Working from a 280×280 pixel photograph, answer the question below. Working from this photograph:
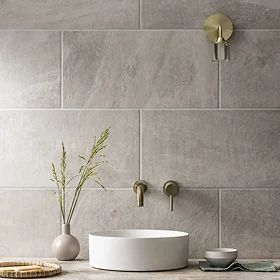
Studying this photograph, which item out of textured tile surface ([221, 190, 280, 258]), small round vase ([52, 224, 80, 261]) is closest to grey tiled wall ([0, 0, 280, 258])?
textured tile surface ([221, 190, 280, 258])

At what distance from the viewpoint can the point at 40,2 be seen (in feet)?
8.59

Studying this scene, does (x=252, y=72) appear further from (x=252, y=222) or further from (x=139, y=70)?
(x=252, y=222)

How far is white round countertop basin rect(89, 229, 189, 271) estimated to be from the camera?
7.18 feet

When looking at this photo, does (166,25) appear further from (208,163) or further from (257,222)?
(257,222)

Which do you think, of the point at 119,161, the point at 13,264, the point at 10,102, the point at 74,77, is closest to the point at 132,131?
the point at 119,161

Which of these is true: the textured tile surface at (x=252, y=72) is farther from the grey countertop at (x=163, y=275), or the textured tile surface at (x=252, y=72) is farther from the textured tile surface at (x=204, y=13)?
the grey countertop at (x=163, y=275)

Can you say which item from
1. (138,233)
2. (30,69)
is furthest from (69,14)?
(138,233)

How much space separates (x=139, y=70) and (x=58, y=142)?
1.35 ft

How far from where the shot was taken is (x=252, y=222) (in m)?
2.57

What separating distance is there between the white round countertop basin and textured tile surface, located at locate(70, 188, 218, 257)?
30cm

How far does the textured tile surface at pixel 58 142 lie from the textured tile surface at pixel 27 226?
0.07m

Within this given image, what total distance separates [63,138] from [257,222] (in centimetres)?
80

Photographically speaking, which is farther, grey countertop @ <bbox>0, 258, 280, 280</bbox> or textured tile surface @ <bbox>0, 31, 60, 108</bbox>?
textured tile surface @ <bbox>0, 31, 60, 108</bbox>

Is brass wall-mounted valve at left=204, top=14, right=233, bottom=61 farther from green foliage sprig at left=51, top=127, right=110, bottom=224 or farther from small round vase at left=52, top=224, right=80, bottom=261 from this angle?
small round vase at left=52, top=224, right=80, bottom=261
